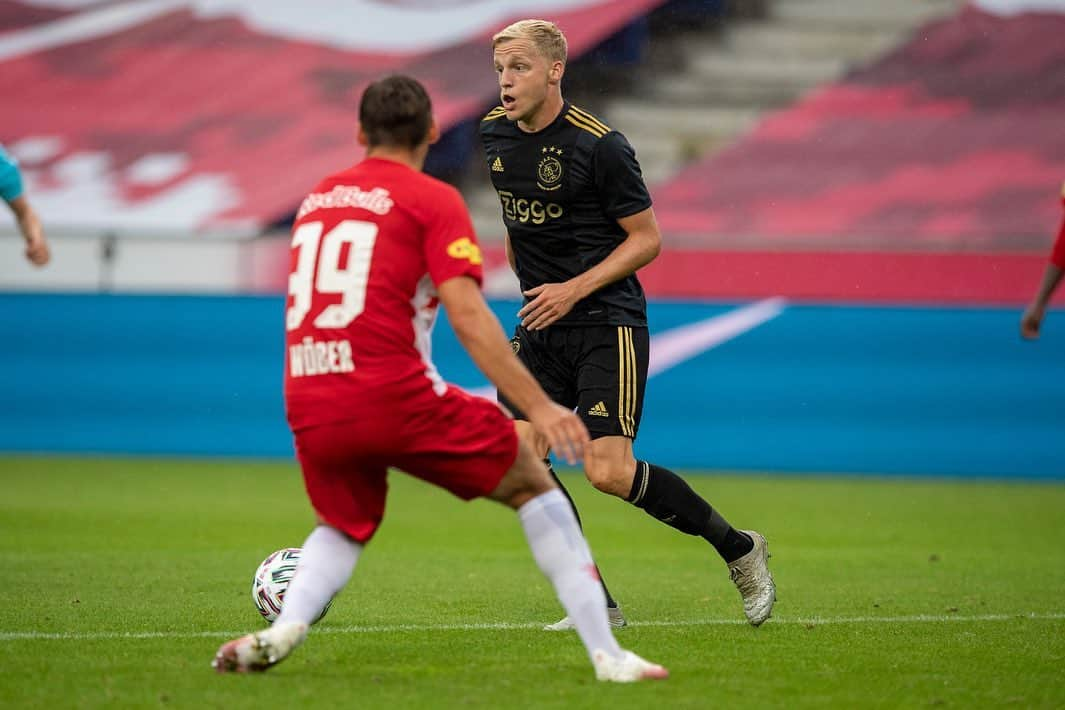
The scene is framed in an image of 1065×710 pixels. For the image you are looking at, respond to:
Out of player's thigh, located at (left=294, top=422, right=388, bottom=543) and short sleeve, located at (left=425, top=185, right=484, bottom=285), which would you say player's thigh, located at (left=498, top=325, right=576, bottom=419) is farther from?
short sleeve, located at (left=425, top=185, right=484, bottom=285)

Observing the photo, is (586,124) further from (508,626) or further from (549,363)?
A: (508,626)

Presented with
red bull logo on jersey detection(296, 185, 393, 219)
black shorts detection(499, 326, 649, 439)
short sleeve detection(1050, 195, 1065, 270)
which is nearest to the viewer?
red bull logo on jersey detection(296, 185, 393, 219)

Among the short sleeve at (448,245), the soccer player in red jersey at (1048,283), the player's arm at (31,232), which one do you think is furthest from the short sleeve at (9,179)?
the soccer player in red jersey at (1048,283)

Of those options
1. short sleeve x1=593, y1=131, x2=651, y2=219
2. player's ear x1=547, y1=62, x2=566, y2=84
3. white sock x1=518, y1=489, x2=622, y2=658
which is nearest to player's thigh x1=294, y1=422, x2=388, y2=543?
white sock x1=518, y1=489, x2=622, y2=658

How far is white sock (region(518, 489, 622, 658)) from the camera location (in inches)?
196

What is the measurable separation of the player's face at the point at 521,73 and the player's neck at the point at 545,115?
0.35 feet

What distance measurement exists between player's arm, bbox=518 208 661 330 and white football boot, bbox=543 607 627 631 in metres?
1.14

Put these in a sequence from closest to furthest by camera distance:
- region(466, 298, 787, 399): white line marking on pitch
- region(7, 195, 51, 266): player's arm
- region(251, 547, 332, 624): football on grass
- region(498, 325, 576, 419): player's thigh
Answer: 1. region(251, 547, 332, 624): football on grass
2. region(498, 325, 576, 419): player's thigh
3. region(7, 195, 51, 266): player's arm
4. region(466, 298, 787, 399): white line marking on pitch

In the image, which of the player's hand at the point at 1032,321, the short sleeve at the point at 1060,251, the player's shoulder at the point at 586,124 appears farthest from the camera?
the player's hand at the point at 1032,321

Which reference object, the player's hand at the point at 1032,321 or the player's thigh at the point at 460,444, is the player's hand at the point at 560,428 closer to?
the player's thigh at the point at 460,444

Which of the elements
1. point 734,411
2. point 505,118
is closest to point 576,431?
point 505,118

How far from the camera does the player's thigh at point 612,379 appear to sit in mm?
6516

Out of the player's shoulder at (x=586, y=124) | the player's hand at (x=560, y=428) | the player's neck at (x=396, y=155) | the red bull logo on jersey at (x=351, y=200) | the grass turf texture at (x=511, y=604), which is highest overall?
the player's neck at (x=396, y=155)

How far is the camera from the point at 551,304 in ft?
21.3
